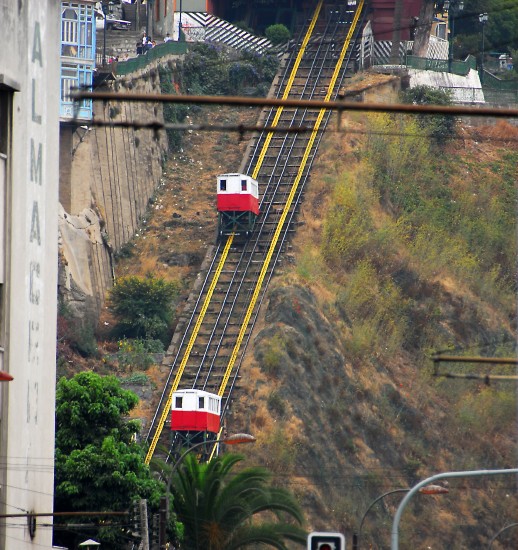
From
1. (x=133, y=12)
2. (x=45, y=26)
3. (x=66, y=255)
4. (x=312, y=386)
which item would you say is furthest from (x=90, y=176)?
(x=45, y=26)

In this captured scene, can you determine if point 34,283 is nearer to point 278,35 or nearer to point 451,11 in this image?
point 278,35

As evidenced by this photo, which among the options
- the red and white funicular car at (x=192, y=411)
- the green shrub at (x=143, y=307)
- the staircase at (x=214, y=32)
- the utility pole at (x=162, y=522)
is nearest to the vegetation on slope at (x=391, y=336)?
the red and white funicular car at (x=192, y=411)

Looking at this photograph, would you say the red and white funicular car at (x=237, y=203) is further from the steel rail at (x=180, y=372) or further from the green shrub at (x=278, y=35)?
the green shrub at (x=278, y=35)

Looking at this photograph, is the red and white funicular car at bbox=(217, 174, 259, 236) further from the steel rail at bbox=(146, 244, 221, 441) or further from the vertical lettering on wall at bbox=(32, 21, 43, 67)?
the vertical lettering on wall at bbox=(32, 21, 43, 67)

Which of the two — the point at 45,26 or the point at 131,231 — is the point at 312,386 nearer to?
the point at 131,231

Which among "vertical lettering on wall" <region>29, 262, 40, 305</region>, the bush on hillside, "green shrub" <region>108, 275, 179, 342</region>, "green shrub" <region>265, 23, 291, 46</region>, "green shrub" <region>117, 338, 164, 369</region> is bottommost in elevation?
"vertical lettering on wall" <region>29, 262, 40, 305</region>

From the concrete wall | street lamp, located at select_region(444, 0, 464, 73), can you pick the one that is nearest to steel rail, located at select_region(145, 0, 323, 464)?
the concrete wall

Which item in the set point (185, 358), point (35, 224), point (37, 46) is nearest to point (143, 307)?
point (185, 358)
